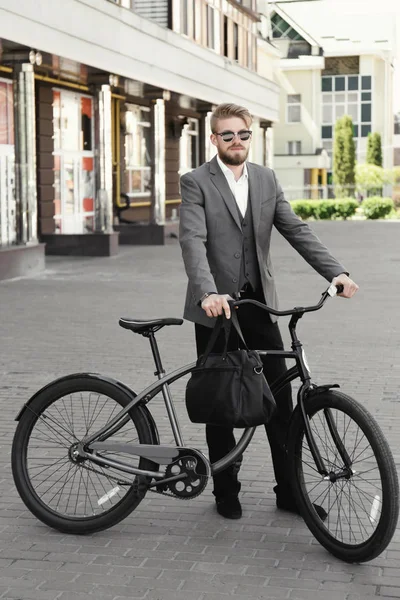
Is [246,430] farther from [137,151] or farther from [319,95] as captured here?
[319,95]

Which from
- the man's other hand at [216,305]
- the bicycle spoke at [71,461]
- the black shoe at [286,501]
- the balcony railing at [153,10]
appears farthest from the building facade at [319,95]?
the man's other hand at [216,305]

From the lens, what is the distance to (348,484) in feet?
15.1

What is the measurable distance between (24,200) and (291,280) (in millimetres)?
4463

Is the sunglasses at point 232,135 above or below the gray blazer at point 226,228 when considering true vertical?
above

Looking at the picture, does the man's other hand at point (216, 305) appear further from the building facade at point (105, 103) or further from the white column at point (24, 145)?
the white column at point (24, 145)

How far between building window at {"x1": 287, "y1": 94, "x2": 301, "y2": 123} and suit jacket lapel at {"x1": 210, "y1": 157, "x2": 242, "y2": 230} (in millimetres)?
71873

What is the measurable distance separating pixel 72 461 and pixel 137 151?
2539 centimetres

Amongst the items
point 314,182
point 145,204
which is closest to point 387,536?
point 145,204

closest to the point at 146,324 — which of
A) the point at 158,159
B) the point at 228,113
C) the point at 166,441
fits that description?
the point at 166,441

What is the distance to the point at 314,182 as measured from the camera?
245 feet

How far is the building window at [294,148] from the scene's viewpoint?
74562mm

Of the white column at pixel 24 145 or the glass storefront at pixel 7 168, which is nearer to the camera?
the white column at pixel 24 145

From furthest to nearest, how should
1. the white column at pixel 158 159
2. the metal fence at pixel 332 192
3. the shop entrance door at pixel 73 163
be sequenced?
the metal fence at pixel 332 192
the white column at pixel 158 159
the shop entrance door at pixel 73 163

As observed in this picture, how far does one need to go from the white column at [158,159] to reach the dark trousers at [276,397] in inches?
847
